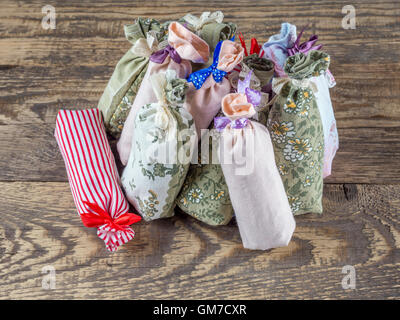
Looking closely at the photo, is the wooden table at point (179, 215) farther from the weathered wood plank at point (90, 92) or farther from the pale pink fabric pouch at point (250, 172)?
the pale pink fabric pouch at point (250, 172)

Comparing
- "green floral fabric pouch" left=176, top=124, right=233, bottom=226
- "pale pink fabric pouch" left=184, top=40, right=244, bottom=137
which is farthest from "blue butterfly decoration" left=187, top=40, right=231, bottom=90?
"green floral fabric pouch" left=176, top=124, right=233, bottom=226

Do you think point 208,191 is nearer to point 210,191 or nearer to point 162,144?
point 210,191

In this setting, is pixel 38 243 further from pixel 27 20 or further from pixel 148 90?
pixel 27 20

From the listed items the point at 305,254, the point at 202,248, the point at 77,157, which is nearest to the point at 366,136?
the point at 305,254

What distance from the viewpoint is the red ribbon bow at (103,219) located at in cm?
103

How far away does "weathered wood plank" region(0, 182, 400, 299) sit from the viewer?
1.06 meters

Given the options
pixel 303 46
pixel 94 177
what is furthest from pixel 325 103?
pixel 94 177

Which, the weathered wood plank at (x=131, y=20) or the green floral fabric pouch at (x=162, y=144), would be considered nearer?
the green floral fabric pouch at (x=162, y=144)

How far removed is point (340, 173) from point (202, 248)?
452 millimetres

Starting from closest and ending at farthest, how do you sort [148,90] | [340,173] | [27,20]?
[148,90], [340,173], [27,20]

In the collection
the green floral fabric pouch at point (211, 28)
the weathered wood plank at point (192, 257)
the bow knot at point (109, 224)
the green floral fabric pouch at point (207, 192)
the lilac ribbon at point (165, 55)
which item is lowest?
the weathered wood plank at point (192, 257)

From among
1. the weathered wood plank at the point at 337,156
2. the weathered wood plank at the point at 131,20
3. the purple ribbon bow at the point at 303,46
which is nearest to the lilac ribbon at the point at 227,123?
the purple ribbon bow at the point at 303,46

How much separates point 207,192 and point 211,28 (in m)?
0.37

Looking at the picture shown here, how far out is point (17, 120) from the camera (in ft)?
4.25
